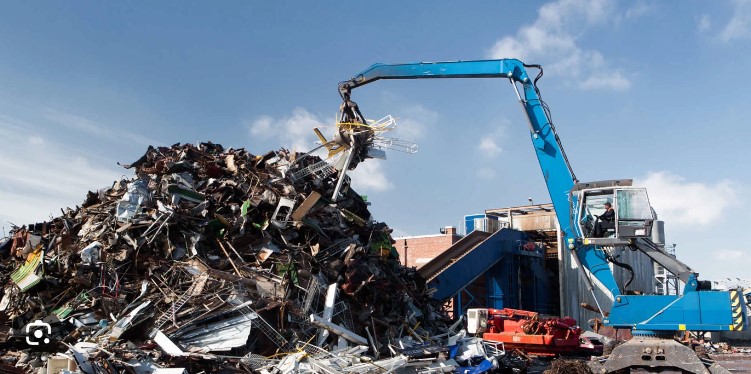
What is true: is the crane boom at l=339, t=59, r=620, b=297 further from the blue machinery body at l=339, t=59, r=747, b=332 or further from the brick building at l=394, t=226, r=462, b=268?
the brick building at l=394, t=226, r=462, b=268

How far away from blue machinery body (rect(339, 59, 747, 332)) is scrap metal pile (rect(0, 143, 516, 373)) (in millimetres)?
3345

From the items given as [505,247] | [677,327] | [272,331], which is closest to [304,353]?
[272,331]

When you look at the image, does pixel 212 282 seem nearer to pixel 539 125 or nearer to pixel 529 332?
pixel 539 125

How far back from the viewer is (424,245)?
2933cm

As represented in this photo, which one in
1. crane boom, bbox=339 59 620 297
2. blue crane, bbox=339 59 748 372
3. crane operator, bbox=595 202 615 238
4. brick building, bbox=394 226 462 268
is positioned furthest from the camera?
brick building, bbox=394 226 462 268

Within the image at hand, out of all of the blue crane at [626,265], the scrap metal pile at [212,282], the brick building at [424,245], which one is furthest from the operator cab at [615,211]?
the brick building at [424,245]

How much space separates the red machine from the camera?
1742 centimetres

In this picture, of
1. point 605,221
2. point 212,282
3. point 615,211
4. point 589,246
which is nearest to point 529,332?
A: point 589,246

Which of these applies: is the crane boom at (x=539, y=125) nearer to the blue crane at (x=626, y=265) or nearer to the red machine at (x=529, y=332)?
the blue crane at (x=626, y=265)

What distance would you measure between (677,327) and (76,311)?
11121 mm

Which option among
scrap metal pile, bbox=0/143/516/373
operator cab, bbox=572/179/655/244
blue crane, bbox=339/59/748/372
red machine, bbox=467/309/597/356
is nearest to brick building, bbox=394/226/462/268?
red machine, bbox=467/309/597/356

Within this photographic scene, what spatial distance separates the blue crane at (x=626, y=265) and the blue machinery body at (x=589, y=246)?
16mm

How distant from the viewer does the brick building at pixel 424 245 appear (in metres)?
28.5

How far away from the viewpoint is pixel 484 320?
18.0 m
